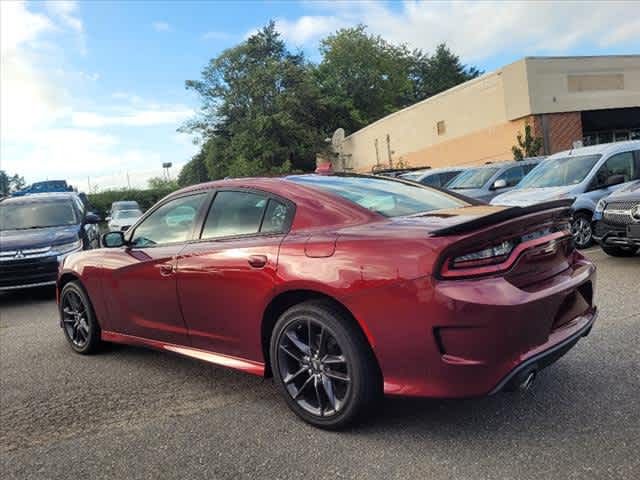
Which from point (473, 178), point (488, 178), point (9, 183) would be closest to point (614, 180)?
point (488, 178)

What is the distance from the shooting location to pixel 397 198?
12.6 ft

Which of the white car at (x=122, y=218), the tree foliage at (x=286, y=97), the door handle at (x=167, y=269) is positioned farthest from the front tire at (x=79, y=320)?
the tree foliage at (x=286, y=97)

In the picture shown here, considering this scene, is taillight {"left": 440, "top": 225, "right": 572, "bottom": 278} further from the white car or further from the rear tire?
the white car

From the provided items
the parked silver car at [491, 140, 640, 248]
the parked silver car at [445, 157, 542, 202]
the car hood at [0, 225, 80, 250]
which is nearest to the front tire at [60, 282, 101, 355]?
the car hood at [0, 225, 80, 250]

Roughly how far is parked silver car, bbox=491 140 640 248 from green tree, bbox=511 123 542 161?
41.5 feet

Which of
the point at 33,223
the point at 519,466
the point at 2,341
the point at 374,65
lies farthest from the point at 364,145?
the point at 519,466

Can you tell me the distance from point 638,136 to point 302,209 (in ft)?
92.9

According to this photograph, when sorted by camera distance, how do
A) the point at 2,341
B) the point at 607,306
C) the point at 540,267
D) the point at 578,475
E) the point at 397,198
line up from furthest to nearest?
the point at 2,341 < the point at 607,306 < the point at 397,198 < the point at 540,267 < the point at 578,475

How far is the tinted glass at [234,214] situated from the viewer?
3801 mm

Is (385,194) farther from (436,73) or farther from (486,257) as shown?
(436,73)

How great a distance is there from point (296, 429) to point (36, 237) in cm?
700

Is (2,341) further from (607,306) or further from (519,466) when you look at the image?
(607,306)

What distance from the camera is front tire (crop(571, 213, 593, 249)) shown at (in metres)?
9.60

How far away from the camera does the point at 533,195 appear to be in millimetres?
10094
